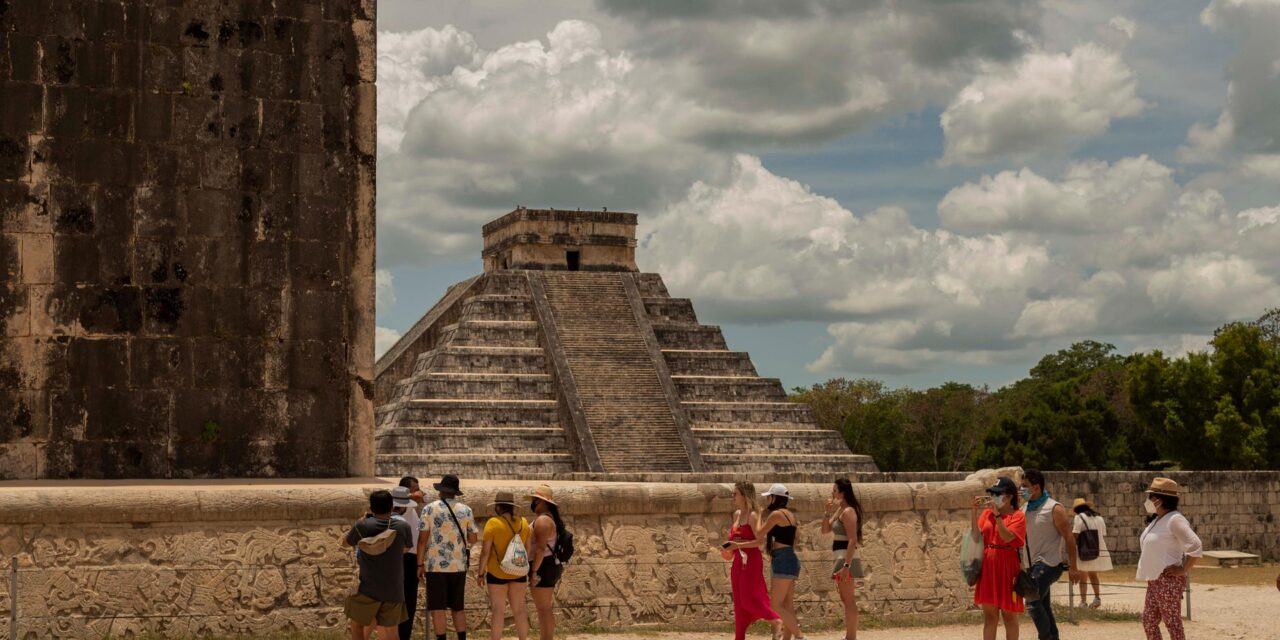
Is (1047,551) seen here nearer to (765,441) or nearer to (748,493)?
(748,493)

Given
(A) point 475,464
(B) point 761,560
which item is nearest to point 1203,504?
(A) point 475,464

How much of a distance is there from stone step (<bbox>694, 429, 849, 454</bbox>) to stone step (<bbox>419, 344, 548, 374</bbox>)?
472 cm

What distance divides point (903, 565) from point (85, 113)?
7349mm

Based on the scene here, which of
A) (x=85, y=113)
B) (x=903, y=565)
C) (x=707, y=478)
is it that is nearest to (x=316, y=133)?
(x=85, y=113)

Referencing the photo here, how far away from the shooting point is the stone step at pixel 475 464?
37.6 meters

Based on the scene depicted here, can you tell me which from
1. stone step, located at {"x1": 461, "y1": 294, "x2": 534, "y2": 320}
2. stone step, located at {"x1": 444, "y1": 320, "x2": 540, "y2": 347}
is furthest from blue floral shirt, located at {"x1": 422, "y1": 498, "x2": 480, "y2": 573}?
stone step, located at {"x1": 461, "y1": 294, "x2": 534, "y2": 320}

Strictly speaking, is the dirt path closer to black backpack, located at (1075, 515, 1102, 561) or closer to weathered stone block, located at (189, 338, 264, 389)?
black backpack, located at (1075, 515, 1102, 561)

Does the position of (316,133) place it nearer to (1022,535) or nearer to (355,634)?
(355,634)

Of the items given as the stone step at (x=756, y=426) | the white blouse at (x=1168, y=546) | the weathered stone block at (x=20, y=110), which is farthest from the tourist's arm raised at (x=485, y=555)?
the stone step at (x=756, y=426)

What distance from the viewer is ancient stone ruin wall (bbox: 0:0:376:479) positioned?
1306cm

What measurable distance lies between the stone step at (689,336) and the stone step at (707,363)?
1.77 feet

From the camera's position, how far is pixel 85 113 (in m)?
13.2

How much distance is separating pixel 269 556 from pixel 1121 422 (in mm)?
39868

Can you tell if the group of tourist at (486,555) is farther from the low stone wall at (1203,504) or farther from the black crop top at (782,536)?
the low stone wall at (1203,504)
